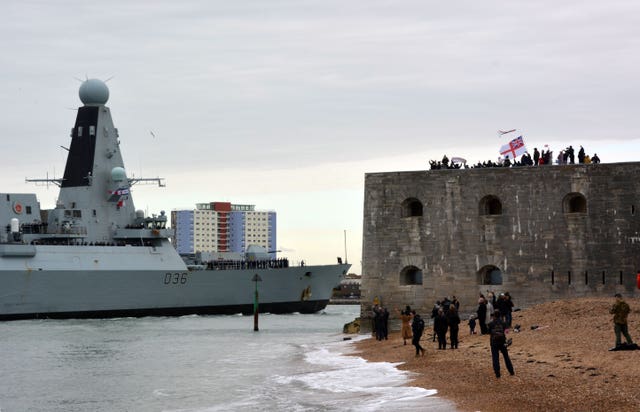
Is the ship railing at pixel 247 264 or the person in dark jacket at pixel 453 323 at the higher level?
the ship railing at pixel 247 264

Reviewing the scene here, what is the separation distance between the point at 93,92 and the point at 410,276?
3124 cm

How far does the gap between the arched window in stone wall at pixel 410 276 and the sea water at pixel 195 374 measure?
2.62 meters

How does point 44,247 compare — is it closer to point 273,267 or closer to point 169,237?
point 169,237

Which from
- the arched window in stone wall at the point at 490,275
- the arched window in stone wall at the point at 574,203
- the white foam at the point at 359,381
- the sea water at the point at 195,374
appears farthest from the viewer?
the arched window in stone wall at the point at 490,275

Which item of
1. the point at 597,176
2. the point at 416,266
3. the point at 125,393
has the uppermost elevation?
the point at 597,176

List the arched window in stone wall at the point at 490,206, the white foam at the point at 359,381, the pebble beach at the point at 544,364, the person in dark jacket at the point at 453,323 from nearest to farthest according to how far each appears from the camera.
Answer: the pebble beach at the point at 544,364
the white foam at the point at 359,381
the person in dark jacket at the point at 453,323
the arched window in stone wall at the point at 490,206

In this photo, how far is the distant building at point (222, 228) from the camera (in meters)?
133

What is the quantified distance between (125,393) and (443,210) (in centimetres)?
1227

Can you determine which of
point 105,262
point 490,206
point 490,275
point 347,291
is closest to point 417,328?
point 490,275

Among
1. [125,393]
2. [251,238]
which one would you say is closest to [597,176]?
[125,393]

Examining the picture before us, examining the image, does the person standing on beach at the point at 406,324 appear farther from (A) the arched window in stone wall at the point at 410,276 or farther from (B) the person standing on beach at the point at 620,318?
(B) the person standing on beach at the point at 620,318

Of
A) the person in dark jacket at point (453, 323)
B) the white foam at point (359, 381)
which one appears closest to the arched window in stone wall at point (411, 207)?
the white foam at point (359, 381)

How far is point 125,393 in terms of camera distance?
68.3 ft

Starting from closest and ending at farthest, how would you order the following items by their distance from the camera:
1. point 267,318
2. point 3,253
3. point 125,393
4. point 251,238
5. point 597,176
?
point 125,393 → point 597,176 → point 3,253 → point 267,318 → point 251,238
